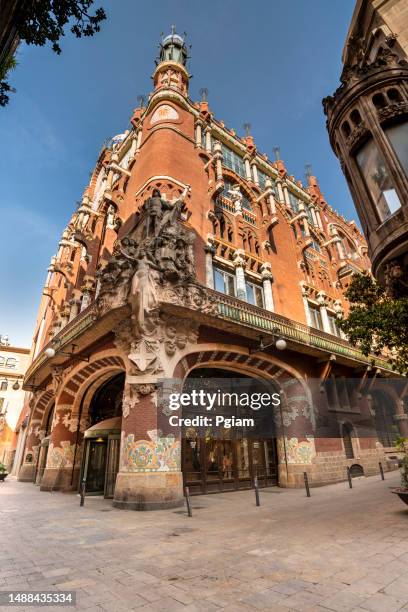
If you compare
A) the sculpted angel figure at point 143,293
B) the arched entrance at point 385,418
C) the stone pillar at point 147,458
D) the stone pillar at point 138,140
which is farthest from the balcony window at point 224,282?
the arched entrance at point 385,418

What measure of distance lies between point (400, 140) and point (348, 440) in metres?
15.9

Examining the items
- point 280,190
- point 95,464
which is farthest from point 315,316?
point 95,464

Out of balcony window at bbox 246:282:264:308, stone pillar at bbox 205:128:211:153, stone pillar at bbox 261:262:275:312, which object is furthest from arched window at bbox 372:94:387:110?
stone pillar at bbox 205:128:211:153

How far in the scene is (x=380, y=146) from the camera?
8727mm

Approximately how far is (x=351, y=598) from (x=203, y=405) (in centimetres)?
1172

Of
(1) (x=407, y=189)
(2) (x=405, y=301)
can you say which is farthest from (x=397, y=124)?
(2) (x=405, y=301)

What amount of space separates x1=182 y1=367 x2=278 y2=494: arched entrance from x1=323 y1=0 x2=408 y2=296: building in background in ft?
30.9

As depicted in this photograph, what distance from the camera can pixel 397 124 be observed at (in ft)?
29.2

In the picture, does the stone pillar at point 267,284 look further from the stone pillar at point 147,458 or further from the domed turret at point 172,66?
the domed turret at point 172,66

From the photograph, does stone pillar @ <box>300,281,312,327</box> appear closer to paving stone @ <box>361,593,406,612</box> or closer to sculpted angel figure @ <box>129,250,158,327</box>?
sculpted angel figure @ <box>129,250,158,327</box>

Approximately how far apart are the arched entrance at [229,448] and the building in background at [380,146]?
942 centimetres

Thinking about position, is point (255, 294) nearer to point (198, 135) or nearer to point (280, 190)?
point (198, 135)

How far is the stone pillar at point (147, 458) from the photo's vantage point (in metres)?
10.2

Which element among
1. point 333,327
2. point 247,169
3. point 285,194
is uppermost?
point 247,169
